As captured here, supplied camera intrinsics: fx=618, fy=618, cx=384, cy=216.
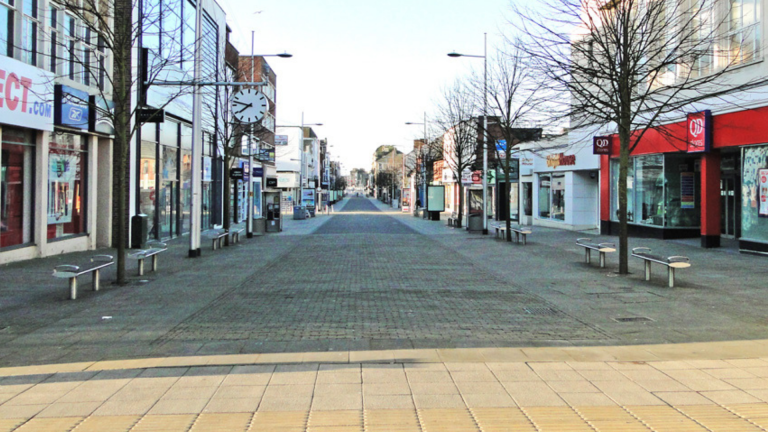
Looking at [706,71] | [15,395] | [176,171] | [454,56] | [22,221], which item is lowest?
[15,395]

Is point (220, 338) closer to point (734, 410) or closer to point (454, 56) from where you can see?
point (734, 410)

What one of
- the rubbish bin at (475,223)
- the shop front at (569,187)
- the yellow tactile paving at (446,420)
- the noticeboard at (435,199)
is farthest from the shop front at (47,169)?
the noticeboard at (435,199)

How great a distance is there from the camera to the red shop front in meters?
16.4

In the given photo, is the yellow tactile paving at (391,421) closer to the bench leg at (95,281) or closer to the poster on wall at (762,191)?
the bench leg at (95,281)

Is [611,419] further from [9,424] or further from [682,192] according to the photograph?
[682,192]

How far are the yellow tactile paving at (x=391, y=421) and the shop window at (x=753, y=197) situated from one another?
48.8 ft

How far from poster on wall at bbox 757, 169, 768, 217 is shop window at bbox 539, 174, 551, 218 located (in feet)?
53.4

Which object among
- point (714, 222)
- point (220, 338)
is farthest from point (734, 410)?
point (714, 222)

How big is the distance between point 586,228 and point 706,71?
1121cm

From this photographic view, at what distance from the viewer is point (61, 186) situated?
55.4ft

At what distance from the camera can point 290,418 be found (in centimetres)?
465

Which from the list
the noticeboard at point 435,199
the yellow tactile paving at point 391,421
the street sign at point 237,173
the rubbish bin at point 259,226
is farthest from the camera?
the noticeboard at point 435,199

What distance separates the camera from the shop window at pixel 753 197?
16.1 metres

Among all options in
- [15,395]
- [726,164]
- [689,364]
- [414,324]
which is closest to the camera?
[15,395]
